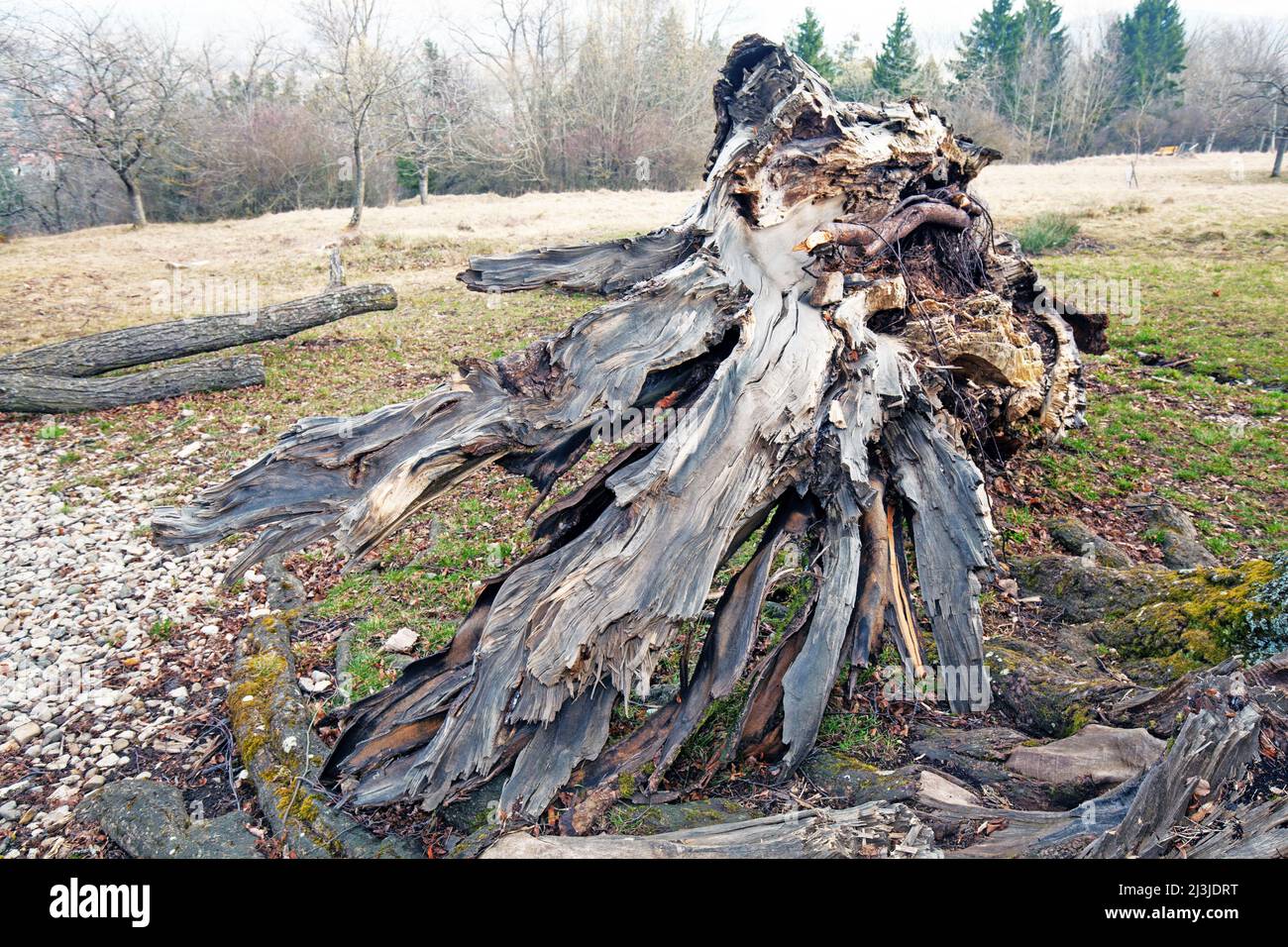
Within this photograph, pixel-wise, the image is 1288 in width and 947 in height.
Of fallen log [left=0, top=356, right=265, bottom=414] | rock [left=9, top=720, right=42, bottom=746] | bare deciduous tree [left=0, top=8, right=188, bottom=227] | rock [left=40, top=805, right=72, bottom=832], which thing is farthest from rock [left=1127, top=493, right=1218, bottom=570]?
bare deciduous tree [left=0, top=8, right=188, bottom=227]

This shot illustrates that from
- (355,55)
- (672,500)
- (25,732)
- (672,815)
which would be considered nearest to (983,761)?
(672,815)

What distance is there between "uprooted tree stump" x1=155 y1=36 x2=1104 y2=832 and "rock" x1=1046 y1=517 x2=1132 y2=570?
189 centimetres

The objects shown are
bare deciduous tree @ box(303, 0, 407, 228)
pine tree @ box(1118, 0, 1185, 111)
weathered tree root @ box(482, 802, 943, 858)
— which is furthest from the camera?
pine tree @ box(1118, 0, 1185, 111)

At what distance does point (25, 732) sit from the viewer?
477cm

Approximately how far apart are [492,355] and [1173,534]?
871 centimetres

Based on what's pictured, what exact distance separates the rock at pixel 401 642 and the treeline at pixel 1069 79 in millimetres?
40846

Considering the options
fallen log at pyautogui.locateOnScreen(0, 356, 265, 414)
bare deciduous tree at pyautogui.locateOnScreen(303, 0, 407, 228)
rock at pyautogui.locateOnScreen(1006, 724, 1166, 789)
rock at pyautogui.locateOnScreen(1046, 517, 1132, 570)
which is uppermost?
bare deciduous tree at pyautogui.locateOnScreen(303, 0, 407, 228)

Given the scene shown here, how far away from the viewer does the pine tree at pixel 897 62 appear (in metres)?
40.4

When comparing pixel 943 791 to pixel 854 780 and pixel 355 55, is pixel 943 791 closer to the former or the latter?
pixel 854 780

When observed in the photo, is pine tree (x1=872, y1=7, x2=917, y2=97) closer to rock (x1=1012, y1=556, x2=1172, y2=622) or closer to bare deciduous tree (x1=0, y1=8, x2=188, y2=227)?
bare deciduous tree (x1=0, y1=8, x2=188, y2=227)

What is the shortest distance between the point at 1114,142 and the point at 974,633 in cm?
5167

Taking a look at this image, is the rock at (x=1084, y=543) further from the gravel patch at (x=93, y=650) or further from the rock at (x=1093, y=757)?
the gravel patch at (x=93, y=650)

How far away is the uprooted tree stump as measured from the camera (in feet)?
11.2
